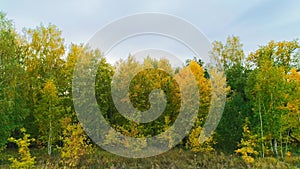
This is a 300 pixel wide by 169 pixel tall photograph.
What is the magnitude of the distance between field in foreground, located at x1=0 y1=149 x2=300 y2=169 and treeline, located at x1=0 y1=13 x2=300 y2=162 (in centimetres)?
83

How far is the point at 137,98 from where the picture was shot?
2120cm

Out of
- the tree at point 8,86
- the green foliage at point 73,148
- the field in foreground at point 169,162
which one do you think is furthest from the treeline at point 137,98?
the field in foreground at point 169,162

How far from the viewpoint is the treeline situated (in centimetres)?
1984

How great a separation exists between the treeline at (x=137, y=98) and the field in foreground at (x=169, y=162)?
0.83 m

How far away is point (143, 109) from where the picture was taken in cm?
2145

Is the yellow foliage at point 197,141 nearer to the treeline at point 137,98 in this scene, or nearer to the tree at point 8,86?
the treeline at point 137,98

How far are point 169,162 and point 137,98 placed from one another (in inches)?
206

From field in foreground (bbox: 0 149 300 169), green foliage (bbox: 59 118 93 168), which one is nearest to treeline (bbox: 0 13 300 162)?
green foliage (bbox: 59 118 93 168)

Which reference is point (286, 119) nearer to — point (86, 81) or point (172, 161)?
point (172, 161)

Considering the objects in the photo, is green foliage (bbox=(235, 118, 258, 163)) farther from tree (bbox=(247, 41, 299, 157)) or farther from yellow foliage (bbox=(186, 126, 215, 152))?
yellow foliage (bbox=(186, 126, 215, 152))

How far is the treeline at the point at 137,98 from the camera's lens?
65.1 feet

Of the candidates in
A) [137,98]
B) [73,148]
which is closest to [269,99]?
[137,98]

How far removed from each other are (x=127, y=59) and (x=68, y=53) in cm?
838

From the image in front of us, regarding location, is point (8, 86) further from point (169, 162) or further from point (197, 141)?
point (197, 141)
